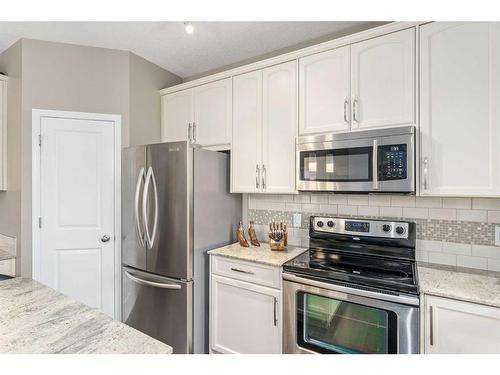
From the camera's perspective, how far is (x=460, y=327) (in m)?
1.33

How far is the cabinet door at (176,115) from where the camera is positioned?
103 inches

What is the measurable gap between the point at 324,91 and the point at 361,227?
968mm

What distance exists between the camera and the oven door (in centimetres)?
143

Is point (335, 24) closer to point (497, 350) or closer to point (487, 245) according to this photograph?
point (487, 245)

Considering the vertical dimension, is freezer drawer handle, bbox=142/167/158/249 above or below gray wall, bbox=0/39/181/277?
below

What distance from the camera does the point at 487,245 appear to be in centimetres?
169

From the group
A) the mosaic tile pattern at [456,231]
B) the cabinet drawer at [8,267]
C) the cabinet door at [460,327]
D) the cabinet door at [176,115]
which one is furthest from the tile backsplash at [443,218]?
the cabinet drawer at [8,267]

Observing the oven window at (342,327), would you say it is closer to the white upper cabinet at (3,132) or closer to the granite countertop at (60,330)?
the granite countertop at (60,330)

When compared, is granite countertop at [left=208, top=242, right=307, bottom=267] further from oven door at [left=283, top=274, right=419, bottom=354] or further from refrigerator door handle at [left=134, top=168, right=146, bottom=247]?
refrigerator door handle at [left=134, top=168, right=146, bottom=247]

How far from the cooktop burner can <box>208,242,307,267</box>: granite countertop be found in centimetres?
7

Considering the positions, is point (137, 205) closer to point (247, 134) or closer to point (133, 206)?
point (133, 206)

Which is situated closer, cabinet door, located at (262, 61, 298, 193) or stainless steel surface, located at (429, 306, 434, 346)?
stainless steel surface, located at (429, 306, 434, 346)

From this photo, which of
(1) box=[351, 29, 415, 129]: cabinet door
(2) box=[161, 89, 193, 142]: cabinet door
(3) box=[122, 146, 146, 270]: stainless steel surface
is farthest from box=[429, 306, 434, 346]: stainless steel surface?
(2) box=[161, 89, 193, 142]: cabinet door

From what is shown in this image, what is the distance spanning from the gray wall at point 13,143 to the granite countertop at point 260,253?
5.28 feet
